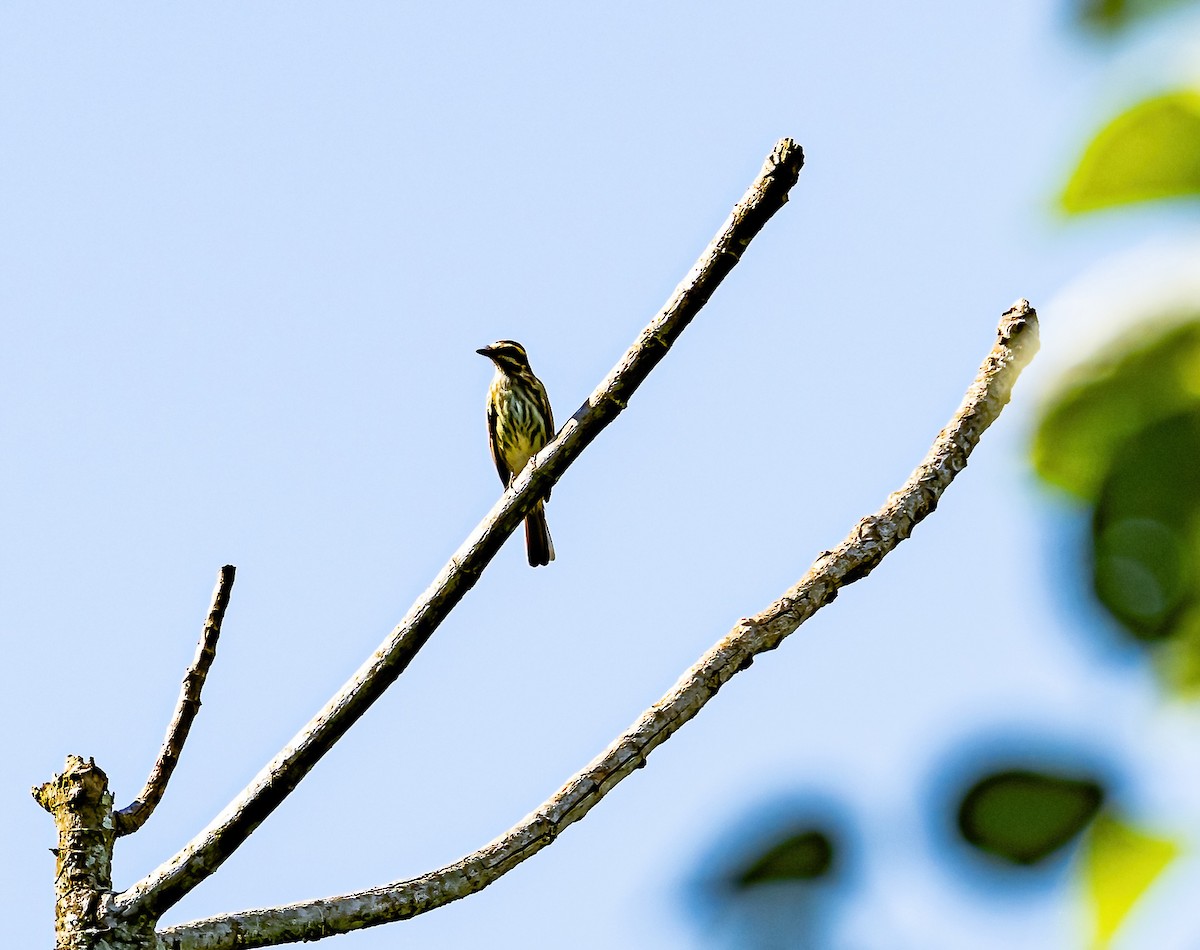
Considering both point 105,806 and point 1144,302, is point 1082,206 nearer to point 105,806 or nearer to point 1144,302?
point 1144,302

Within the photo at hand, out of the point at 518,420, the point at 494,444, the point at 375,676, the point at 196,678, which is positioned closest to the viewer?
the point at 375,676

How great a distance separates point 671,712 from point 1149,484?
81.4 inches

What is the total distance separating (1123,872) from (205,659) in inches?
110

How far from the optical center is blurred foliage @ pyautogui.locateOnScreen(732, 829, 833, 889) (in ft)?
1.89

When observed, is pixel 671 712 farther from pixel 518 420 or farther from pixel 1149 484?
pixel 518 420

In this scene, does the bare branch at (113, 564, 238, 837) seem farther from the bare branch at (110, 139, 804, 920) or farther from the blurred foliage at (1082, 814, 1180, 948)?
the blurred foliage at (1082, 814, 1180, 948)

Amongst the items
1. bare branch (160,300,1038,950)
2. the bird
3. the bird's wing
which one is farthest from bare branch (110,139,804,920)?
the bird's wing

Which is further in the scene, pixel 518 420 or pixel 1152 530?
pixel 518 420

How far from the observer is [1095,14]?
540 mm

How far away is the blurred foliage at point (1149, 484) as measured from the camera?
1.75ft

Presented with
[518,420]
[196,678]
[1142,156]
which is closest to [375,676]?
[196,678]

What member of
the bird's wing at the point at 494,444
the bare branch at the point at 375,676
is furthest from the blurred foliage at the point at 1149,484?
the bird's wing at the point at 494,444

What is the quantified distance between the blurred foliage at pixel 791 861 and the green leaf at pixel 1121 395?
178 millimetres

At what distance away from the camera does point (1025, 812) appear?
1.75 ft
